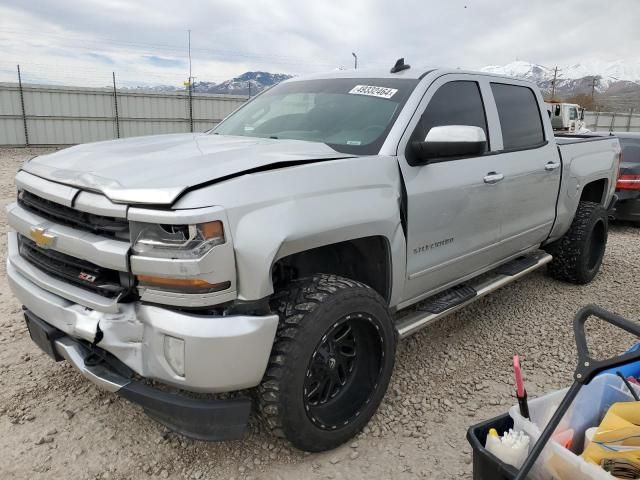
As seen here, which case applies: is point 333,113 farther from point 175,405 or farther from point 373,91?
point 175,405

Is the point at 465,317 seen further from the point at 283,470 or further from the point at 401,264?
the point at 283,470

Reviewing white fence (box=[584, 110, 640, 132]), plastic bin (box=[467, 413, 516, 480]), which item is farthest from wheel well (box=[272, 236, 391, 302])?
white fence (box=[584, 110, 640, 132])

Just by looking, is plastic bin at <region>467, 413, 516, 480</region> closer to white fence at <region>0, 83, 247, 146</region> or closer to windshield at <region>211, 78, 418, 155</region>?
windshield at <region>211, 78, 418, 155</region>

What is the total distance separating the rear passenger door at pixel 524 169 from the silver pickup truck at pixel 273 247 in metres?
0.10

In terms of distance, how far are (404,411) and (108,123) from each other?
1954 centimetres

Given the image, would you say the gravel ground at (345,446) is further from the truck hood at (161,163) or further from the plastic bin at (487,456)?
the truck hood at (161,163)

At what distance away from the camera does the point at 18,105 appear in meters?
17.8

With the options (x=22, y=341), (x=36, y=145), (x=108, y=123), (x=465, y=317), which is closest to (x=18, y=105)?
(x=36, y=145)

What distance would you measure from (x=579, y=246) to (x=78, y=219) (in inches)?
174

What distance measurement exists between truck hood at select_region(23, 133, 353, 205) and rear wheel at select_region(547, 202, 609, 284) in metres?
3.20

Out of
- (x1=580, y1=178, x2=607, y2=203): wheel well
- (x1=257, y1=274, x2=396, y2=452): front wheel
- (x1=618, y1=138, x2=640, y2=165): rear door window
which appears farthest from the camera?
(x1=618, y1=138, x2=640, y2=165): rear door window

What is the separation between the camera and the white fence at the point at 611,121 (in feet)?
118

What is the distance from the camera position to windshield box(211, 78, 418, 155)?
9.73 feet

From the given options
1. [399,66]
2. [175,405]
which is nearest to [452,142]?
[399,66]
